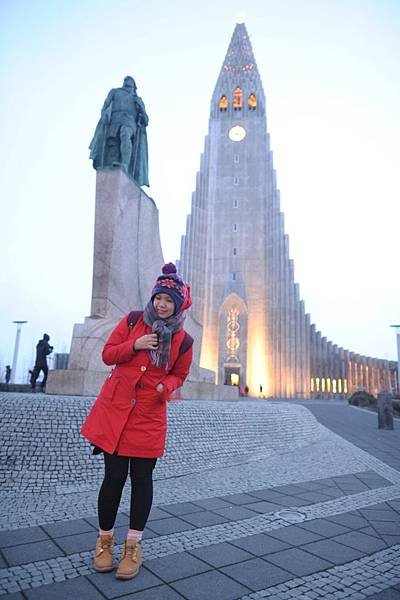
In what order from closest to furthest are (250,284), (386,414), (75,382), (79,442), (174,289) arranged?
(174,289) < (79,442) < (75,382) < (386,414) < (250,284)

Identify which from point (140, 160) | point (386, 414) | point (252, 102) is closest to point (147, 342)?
point (140, 160)

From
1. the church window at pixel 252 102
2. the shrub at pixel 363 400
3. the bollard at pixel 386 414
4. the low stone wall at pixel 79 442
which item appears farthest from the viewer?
the church window at pixel 252 102

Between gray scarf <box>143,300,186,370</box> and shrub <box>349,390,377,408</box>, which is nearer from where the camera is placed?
gray scarf <box>143,300,186,370</box>

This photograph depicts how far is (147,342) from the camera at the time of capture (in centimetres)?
240

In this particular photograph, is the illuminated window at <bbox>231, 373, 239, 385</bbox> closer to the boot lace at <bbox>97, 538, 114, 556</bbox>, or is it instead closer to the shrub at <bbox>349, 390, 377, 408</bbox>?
the shrub at <bbox>349, 390, 377, 408</bbox>

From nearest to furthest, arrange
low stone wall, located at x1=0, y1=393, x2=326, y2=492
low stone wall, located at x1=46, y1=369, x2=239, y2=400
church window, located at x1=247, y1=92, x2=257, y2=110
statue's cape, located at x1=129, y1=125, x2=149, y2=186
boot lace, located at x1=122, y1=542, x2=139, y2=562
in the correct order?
boot lace, located at x1=122, y1=542, x2=139, y2=562, low stone wall, located at x1=0, y1=393, x2=326, y2=492, low stone wall, located at x1=46, y1=369, x2=239, y2=400, statue's cape, located at x1=129, y1=125, x2=149, y2=186, church window, located at x1=247, y1=92, x2=257, y2=110

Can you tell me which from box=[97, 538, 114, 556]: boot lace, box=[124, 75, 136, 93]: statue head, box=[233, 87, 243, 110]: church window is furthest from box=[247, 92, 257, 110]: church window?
box=[97, 538, 114, 556]: boot lace

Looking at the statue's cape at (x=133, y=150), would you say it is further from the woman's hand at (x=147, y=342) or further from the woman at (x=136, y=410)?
the woman's hand at (x=147, y=342)

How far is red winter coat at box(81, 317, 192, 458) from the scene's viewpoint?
236cm

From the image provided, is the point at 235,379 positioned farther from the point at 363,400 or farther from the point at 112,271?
the point at 112,271

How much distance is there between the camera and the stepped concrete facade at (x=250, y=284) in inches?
1473

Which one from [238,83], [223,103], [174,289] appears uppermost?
[238,83]

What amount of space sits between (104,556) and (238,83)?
164 ft

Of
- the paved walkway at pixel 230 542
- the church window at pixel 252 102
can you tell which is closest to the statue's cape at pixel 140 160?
the paved walkway at pixel 230 542
